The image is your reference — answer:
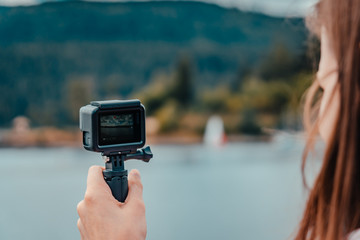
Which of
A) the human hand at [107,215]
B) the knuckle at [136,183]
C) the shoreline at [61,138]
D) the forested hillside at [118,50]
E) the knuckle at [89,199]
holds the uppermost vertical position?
the forested hillside at [118,50]

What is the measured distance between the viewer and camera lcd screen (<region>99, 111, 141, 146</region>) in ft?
3.10

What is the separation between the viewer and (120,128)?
3.18 ft

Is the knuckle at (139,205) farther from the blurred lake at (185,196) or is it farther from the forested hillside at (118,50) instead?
the forested hillside at (118,50)

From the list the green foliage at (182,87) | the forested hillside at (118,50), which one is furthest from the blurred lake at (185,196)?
the forested hillside at (118,50)

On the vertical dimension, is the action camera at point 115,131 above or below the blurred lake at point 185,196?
above

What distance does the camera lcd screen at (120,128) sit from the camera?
A: 37.2 inches

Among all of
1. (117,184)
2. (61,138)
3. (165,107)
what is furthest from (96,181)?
(165,107)

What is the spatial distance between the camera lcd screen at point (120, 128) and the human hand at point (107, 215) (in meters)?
0.11

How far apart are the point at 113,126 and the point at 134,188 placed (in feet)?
0.42

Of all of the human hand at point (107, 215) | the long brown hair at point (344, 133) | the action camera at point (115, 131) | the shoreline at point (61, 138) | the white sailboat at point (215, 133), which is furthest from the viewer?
the shoreline at point (61, 138)

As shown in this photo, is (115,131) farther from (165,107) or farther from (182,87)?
(182,87)

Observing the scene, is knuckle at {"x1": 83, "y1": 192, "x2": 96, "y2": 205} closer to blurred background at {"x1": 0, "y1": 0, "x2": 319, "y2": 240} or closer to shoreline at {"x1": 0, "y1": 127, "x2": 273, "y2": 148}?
blurred background at {"x1": 0, "y1": 0, "x2": 319, "y2": 240}

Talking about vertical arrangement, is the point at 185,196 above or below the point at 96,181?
below

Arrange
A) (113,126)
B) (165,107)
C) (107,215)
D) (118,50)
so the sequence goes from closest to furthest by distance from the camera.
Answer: (107,215), (113,126), (165,107), (118,50)
